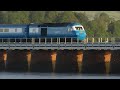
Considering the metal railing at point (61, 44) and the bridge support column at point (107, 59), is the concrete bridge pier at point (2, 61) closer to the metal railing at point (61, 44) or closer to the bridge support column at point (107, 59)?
the metal railing at point (61, 44)

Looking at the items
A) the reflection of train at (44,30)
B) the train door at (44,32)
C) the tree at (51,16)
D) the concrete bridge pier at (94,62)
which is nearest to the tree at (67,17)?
the tree at (51,16)

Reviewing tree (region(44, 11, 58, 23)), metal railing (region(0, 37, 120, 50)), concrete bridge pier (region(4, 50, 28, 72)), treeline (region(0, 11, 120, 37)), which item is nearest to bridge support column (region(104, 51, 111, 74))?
metal railing (region(0, 37, 120, 50))

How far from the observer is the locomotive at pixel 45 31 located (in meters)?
88.9

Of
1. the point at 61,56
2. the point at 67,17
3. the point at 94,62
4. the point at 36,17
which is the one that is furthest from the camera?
the point at 36,17

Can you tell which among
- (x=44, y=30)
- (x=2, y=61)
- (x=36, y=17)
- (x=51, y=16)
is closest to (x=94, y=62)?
(x=44, y=30)

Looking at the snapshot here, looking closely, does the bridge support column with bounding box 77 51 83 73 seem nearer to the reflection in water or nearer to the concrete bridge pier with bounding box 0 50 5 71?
the reflection in water

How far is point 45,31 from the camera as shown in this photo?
303 feet

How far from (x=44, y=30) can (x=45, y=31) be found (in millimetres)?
298

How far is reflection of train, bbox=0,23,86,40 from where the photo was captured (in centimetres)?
8906

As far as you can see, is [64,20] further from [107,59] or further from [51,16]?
[107,59]
